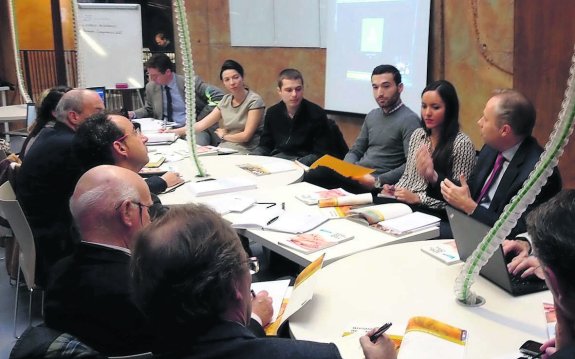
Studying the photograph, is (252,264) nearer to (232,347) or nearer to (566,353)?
(232,347)

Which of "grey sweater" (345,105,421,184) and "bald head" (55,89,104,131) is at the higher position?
"bald head" (55,89,104,131)

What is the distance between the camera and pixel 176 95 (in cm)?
566

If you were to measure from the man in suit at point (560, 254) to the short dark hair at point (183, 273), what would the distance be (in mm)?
616

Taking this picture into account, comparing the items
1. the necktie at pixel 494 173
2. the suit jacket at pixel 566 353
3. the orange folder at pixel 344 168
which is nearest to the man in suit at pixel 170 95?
the orange folder at pixel 344 168

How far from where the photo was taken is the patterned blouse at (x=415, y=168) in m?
2.99

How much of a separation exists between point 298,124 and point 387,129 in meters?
0.83

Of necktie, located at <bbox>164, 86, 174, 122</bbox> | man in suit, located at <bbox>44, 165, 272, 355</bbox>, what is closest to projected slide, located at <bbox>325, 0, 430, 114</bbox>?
necktie, located at <bbox>164, 86, 174, 122</bbox>

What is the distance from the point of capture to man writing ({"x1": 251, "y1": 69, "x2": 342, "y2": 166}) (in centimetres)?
432

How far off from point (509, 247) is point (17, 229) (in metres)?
2.11

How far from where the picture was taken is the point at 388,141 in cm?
388

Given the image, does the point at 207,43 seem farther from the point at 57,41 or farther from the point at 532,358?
the point at 532,358

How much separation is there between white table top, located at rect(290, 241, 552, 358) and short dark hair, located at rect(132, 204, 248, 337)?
0.52m

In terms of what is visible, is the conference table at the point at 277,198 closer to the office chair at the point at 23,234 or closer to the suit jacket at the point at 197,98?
the office chair at the point at 23,234

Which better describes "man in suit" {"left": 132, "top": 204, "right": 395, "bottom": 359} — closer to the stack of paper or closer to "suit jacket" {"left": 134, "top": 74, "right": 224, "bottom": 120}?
the stack of paper
